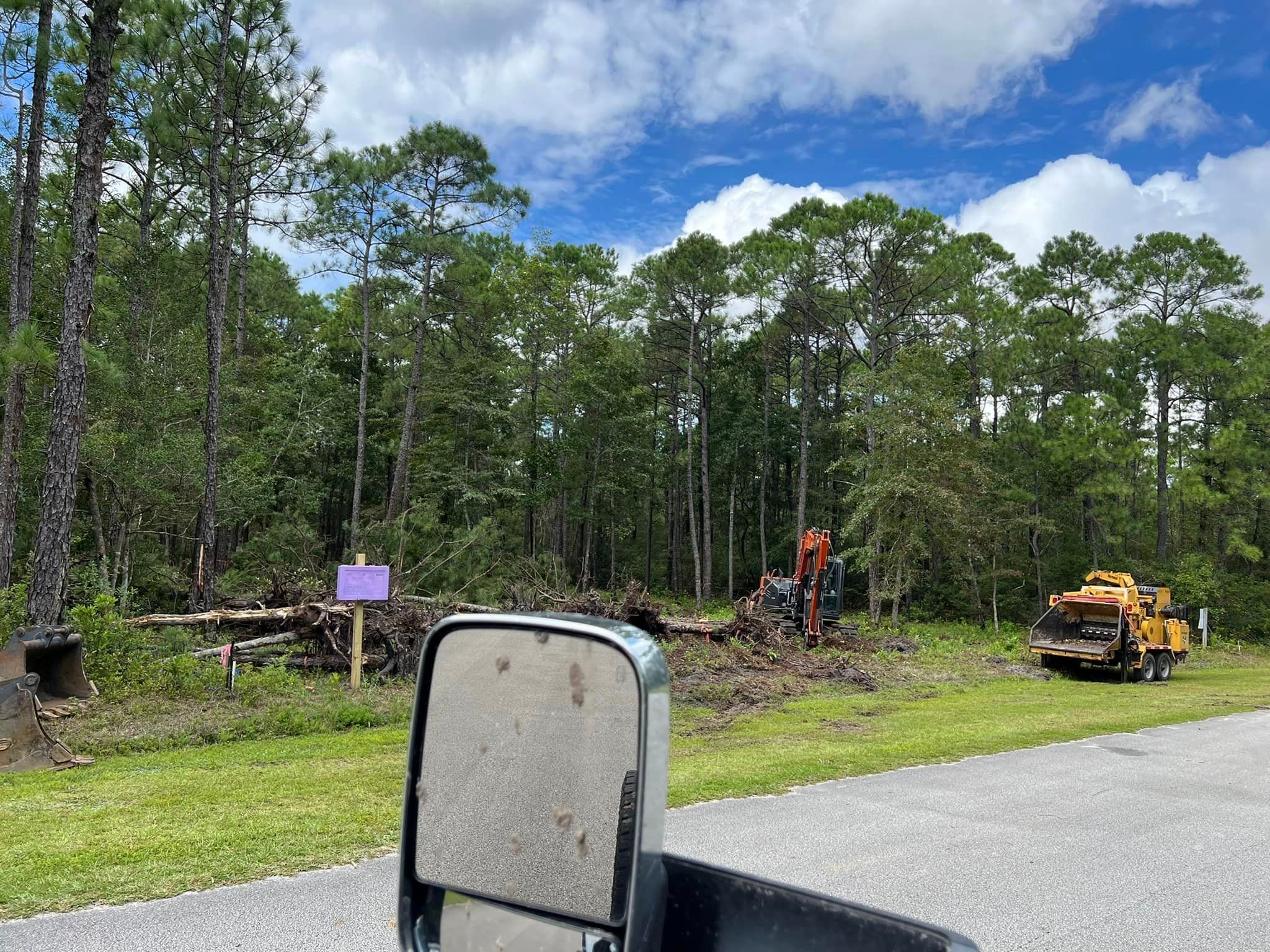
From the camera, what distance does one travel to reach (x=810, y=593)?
18359mm

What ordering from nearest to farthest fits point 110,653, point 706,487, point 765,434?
1. point 110,653
2. point 706,487
3. point 765,434

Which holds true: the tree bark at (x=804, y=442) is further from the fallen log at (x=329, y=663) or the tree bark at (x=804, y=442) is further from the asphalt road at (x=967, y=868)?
the asphalt road at (x=967, y=868)

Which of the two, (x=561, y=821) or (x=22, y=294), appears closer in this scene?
(x=561, y=821)

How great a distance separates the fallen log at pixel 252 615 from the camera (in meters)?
11.4

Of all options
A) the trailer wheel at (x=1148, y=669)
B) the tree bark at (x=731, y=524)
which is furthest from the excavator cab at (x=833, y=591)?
the tree bark at (x=731, y=524)

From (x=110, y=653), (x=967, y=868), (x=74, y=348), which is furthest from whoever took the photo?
(x=74, y=348)

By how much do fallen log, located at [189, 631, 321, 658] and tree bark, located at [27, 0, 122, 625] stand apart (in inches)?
66.9

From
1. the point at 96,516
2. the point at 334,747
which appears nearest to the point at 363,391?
the point at 96,516

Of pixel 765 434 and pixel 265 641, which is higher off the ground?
pixel 765 434

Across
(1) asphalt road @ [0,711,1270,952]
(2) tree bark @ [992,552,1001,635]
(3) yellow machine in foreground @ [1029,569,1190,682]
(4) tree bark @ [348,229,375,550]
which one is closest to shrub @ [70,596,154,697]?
(1) asphalt road @ [0,711,1270,952]

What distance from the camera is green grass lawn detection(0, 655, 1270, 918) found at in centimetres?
444

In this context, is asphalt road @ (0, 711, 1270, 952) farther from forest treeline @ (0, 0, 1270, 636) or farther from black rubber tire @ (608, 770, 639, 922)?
forest treeline @ (0, 0, 1270, 636)

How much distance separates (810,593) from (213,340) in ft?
42.2

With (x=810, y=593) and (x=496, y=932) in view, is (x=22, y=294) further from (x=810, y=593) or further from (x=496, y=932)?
(x=810, y=593)
